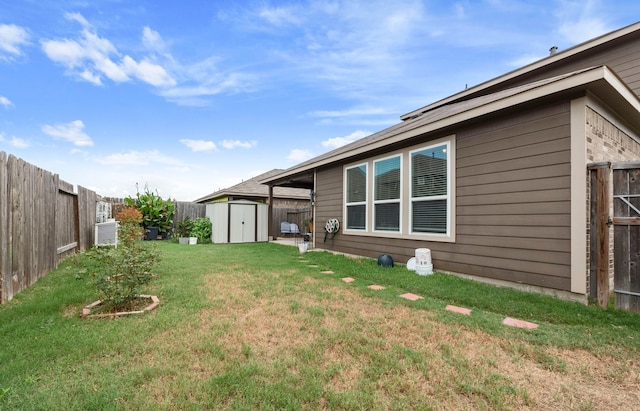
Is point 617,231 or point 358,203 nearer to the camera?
point 617,231

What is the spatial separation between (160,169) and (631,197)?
695 inches

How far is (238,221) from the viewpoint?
11680mm

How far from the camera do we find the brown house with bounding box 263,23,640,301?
3428 mm

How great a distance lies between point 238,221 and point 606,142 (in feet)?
35.3

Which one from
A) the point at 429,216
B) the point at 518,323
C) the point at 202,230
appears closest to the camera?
the point at 518,323

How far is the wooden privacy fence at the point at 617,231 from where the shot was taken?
3158 mm

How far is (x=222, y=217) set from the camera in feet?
37.4

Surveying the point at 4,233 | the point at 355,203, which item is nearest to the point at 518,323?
the point at 355,203

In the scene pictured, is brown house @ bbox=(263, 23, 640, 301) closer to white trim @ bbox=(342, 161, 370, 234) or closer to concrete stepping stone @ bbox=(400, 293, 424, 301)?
white trim @ bbox=(342, 161, 370, 234)

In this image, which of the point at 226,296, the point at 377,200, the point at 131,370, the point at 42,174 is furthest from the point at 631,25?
the point at 42,174

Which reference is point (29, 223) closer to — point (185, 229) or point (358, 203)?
point (358, 203)

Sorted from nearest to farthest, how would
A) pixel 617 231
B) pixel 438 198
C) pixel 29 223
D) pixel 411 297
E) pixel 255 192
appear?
pixel 617 231 < pixel 411 297 < pixel 29 223 < pixel 438 198 < pixel 255 192

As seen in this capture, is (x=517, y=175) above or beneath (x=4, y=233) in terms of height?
above

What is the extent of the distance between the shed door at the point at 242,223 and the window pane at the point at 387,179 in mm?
6969
